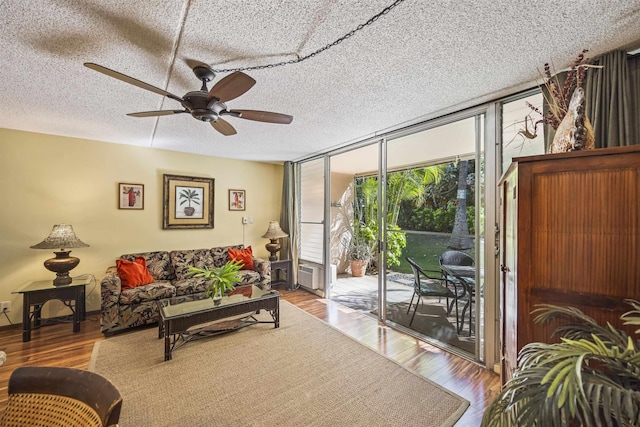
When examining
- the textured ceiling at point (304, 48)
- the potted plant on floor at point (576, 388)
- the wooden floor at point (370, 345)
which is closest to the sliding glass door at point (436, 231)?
the wooden floor at point (370, 345)

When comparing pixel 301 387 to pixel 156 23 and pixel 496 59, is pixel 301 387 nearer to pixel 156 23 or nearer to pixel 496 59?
pixel 156 23

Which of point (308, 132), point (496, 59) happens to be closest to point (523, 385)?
point (496, 59)

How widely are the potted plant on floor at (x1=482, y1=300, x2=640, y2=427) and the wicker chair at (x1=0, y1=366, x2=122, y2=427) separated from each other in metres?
1.35

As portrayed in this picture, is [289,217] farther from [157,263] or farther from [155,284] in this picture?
[155,284]

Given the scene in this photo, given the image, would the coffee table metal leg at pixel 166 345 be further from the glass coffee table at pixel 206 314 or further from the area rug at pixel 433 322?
the area rug at pixel 433 322

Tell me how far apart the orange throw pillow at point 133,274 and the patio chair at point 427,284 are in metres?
3.45

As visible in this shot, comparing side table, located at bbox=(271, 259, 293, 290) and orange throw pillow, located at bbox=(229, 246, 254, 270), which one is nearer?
orange throw pillow, located at bbox=(229, 246, 254, 270)

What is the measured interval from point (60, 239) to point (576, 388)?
4504 millimetres

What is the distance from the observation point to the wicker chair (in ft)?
3.08

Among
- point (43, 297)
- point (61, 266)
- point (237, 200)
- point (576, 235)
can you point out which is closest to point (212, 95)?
point (576, 235)

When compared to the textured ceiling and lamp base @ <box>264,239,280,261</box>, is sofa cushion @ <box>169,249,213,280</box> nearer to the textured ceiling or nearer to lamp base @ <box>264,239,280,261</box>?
lamp base @ <box>264,239,280,261</box>

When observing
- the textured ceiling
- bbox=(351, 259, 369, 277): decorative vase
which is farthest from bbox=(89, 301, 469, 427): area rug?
bbox=(351, 259, 369, 277): decorative vase

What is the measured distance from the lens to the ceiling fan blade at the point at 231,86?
1586mm

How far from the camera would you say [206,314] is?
8.60 feet
